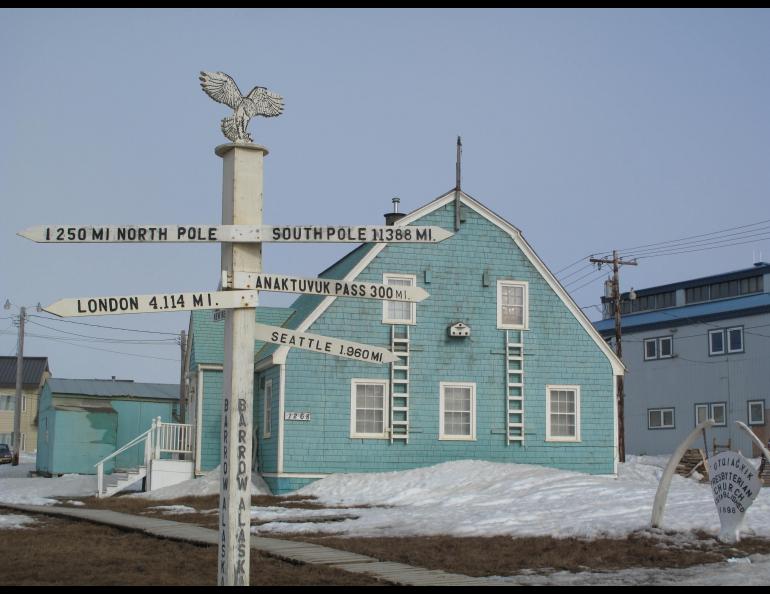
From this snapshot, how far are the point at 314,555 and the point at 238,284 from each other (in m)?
6.04

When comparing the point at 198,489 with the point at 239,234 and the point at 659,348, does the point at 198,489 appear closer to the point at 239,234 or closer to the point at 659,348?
the point at 239,234

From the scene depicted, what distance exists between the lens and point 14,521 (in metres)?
18.9

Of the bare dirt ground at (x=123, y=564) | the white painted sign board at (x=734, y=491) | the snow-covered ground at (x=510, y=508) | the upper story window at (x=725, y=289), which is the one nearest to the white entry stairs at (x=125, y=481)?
the snow-covered ground at (x=510, y=508)

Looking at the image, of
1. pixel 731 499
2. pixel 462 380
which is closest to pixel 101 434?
pixel 462 380

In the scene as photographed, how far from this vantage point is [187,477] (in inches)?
1148

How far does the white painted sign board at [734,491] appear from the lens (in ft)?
45.4

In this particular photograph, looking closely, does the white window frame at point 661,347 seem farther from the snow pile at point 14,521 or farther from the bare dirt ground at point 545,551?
the bare dirt ground at point 545,551

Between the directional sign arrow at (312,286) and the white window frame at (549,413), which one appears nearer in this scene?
the directional sign arrow at (312,286)

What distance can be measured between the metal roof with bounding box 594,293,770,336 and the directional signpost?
40299 mm

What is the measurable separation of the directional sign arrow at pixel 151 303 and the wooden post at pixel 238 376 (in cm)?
12

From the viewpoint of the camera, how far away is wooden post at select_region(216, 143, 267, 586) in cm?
764

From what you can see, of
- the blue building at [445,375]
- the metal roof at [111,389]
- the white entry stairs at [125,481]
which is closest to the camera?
the blue building at [445,375]

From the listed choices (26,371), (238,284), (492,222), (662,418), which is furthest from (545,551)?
(26,371)
